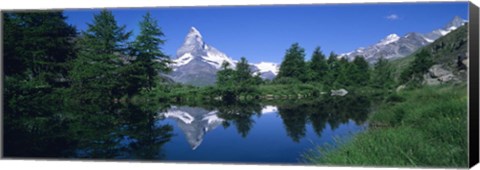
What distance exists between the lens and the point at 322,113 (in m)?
7.81

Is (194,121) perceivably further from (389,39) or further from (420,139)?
(420,139)

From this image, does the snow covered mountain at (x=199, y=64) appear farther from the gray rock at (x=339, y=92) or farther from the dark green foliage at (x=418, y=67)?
the dark green foliage at (x=418, y=67)

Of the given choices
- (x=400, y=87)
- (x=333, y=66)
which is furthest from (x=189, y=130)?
(x=400, y=87)

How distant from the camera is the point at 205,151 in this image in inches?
309

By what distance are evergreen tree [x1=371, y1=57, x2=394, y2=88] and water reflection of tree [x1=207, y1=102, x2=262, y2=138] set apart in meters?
1.31

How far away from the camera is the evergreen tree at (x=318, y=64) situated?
779cm

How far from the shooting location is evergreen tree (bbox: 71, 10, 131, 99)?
8.38 metres

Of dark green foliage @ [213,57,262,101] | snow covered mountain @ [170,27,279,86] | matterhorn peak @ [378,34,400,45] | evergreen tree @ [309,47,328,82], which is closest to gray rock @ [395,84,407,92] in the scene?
matterhorn peak @ [378,34,400,45]

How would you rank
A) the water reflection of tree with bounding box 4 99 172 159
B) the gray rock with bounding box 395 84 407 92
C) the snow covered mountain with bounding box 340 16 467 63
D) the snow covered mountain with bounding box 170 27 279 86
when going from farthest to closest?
the water reflection of tree with bounding box 4 99 172 159, the snow covered mountain with bounding box 170 27 279 86, the gray rock with bounding box 395 84 407 92, the snow covered mountain with bounding box 340 16 467 63

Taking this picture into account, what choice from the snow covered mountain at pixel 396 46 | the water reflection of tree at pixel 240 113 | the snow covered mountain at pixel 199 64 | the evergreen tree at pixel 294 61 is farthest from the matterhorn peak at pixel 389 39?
the water reflection of tree at pixel 240 113

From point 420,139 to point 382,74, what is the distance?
3.87 ft

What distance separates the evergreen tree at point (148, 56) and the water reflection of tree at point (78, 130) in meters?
0.36

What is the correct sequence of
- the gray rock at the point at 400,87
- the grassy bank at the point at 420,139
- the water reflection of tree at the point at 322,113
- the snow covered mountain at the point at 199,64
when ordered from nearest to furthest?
the grassy bank at the point at 420,139, the gray rock at the point at 400,87, the water reflection of tree at the point at 322,113, the snow covered mountain at the point at 199,64

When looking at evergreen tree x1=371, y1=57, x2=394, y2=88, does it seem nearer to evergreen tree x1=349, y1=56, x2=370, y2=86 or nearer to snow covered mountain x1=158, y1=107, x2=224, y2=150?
evergreen tree x1=349, y1=56, x2=370, y2=86
